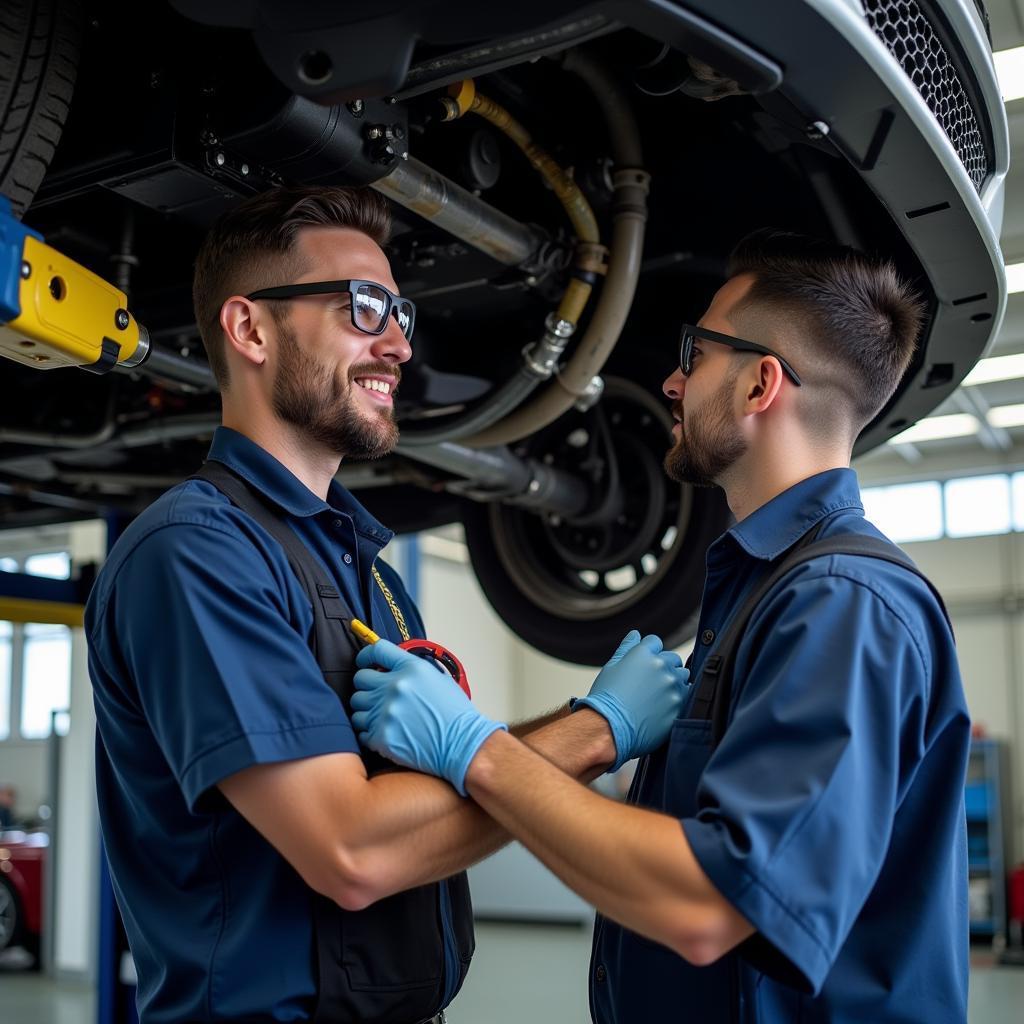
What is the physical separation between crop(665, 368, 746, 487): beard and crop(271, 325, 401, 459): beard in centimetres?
47

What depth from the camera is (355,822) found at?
126 cm

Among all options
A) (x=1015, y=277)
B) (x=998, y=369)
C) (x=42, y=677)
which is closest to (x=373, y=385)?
(x=1015, y=277)

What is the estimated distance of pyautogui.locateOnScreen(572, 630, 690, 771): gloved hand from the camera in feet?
5.06

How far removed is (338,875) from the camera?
1.26m

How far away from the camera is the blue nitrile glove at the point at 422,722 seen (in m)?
1.33

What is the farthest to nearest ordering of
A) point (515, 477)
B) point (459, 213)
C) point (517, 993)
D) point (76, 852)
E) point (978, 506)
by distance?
point (978, 506) → point (76, 852) → point (517, 993) → point (515, 477) → point (459, 213)

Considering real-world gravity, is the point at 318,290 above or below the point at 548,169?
below

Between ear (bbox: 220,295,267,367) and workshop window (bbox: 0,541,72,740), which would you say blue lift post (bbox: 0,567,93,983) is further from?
workshop window (bbox: 0,541,72,740)

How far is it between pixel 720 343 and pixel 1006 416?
34.6ft

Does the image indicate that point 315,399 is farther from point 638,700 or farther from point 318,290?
point 638,700

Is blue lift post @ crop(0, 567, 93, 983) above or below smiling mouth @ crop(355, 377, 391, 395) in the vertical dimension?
below

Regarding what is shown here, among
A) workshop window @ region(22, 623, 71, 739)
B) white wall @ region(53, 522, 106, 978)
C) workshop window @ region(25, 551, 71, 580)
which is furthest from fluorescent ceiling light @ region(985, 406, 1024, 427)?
workshop window @ region(22, 623, 71, 739)

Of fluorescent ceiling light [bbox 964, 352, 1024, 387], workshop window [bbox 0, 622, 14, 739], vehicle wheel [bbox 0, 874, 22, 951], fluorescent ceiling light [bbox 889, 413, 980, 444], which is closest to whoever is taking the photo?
vehicle wheel [bbox 0, 874, 22, 951]

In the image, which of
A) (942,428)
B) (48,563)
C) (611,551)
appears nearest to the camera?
(611,551)
